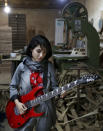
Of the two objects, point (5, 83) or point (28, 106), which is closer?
point (28, 106)

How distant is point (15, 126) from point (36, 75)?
46 centimetres

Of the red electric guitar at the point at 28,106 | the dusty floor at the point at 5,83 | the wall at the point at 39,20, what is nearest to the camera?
the red electric guitar at the point at 28,106

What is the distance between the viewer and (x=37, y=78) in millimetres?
1347

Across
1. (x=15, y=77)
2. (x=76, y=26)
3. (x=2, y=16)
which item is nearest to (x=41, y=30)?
(x=2, y=16)

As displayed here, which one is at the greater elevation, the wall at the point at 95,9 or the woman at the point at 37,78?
the wall at the point at 95,9

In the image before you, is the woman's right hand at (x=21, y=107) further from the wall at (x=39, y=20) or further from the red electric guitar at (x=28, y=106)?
the wall at (x=39, y=20)

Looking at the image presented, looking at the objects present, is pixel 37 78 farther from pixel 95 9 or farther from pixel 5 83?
pixel 95 9

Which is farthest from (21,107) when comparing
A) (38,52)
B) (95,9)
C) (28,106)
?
(95,9)

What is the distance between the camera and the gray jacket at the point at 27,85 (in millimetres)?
1355

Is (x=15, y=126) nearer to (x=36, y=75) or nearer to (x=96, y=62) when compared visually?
(x=36, y=75)

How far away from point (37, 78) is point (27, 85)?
9 centimetres

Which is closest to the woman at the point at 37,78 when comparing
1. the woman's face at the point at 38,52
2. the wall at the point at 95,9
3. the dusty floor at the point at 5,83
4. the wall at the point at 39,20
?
the woman's face at the point at 38,52

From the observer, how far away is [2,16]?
7.15m

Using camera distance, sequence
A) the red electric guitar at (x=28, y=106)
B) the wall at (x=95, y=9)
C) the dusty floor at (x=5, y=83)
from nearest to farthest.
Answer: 1. the red electric guitar at (x=28, y=106)
2. the dusty floor at (x=5, y=83)
3. the wall at (x=95, y=9)
